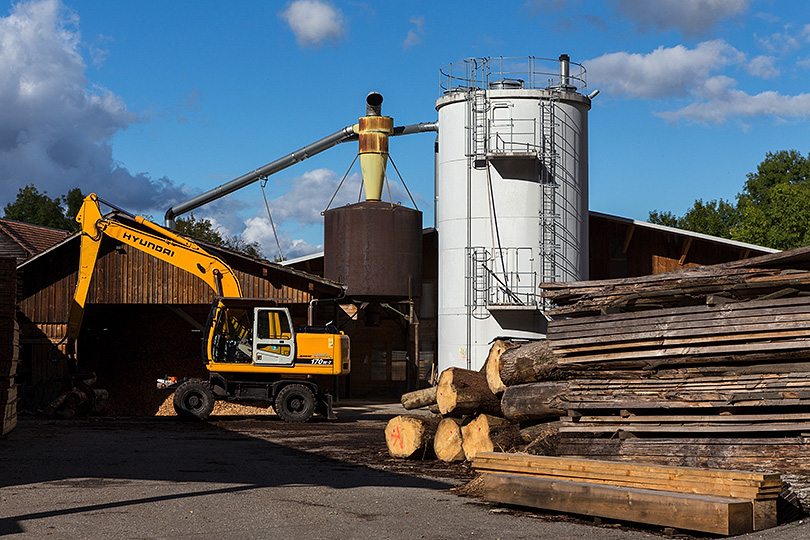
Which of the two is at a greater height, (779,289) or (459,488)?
(779,289)

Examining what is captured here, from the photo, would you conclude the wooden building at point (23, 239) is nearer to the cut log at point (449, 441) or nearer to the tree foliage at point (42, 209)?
the cut log at point (449, 441)

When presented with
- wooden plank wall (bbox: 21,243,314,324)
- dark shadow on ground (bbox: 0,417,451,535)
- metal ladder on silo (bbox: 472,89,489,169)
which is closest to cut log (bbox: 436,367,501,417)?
dark shadow on ground (bbox: 0,417,451,535)

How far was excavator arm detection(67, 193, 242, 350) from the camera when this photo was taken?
2345 centimetres

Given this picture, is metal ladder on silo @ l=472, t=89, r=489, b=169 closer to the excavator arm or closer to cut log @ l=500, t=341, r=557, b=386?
the excavator arm

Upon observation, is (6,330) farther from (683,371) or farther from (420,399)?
(683,371)

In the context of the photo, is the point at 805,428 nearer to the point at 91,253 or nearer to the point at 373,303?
the point at 91,253

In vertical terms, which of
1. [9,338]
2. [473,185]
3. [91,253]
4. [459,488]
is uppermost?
[473,185]

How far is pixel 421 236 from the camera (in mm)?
31203

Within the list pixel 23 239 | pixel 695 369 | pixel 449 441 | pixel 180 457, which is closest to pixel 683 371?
pixel 695 369

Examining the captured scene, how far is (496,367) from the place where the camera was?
1423 centimetres

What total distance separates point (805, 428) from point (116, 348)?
79.2 feet

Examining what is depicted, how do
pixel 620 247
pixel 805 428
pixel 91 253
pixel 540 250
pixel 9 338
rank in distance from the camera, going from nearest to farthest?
1. pixel 805 428
2. pixel 9 338
3. pixel 91 253
4. pixel 540 250
5. pixel 620 247

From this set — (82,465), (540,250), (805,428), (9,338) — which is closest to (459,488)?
(805,428)

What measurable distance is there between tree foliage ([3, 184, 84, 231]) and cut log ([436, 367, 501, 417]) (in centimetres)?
6870
